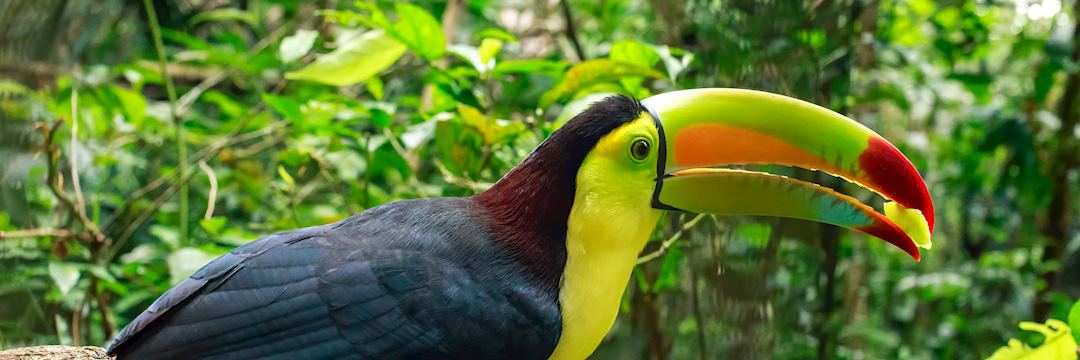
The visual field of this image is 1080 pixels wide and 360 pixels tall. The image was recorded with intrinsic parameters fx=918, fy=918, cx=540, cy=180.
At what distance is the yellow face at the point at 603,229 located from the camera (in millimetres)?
1374

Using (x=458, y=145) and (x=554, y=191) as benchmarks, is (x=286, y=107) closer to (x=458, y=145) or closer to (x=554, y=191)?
(x=458, y=145)

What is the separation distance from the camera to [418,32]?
6.20 feet

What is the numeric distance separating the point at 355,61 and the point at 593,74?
49cm

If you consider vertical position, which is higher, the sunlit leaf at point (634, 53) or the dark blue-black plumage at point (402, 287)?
the sunlit leaf at point (634, 53)

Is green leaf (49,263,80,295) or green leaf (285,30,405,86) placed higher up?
green leaf (285,30,405,86)

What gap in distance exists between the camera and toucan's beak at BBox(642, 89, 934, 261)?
1324 mm

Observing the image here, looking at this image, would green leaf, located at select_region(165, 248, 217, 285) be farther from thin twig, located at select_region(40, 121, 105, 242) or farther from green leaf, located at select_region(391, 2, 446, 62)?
green leaf, located at select_region(391, 2, 446, 62)

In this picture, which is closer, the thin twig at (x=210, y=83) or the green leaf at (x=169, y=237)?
the green leaf at (x=169, y=237)

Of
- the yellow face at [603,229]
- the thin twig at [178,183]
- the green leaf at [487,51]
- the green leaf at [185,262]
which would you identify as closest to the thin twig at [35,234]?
the thin twig at [178,183]

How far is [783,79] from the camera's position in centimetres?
157

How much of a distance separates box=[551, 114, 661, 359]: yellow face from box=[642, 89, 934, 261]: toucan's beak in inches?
1.3

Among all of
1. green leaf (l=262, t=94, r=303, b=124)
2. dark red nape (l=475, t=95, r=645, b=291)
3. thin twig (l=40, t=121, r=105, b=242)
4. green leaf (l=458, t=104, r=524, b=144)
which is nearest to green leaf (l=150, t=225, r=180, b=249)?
thin twig (l=40, t=121, r=105, b=242)

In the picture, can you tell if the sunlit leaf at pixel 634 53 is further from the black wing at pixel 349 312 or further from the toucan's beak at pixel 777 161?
the black wing at pixel 349 312

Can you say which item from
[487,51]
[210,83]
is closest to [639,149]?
[487,51]
